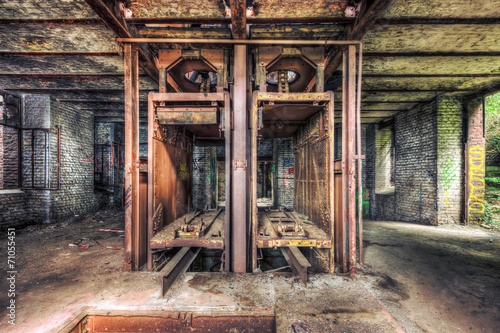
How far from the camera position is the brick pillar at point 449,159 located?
6.41 metres

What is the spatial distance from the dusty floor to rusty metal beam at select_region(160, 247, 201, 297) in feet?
0.37

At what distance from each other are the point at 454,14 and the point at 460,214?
19.8 ft

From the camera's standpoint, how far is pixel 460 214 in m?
6.41

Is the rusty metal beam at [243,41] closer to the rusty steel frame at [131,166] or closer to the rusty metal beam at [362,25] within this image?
the rusty metal beam at [362,25]

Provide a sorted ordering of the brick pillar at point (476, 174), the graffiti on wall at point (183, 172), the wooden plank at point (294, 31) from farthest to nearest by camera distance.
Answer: the brick pillar at point (476, 174) < the graffiti on wall at point (183, 172) < the wooden plank at point (294, 31)

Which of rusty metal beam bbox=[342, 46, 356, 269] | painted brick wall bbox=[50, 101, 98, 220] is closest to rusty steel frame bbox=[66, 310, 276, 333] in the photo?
rusty metal beam bbox=[342, 46, 356, 269]

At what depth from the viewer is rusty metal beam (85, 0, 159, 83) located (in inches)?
106

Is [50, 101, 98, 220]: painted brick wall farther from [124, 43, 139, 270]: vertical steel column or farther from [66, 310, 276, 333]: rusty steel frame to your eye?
[66, 310, 276, 333]: rusty steel frame

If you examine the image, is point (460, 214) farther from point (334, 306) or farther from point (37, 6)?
point (37, 6)

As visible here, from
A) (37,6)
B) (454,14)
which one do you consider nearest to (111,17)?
(37,6)

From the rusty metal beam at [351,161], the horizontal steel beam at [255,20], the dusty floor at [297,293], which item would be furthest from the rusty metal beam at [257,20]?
the dusty floor at [297,293]

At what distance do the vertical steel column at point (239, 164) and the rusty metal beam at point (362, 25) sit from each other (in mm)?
1659

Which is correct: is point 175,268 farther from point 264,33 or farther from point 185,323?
point 264,33

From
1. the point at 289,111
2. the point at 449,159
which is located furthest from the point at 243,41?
the point at 449,159
